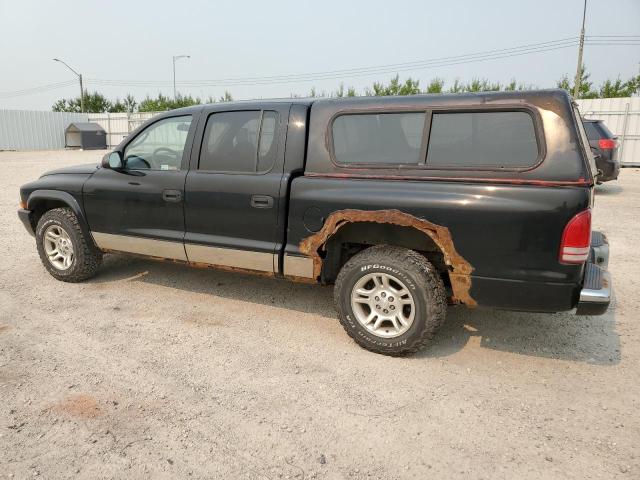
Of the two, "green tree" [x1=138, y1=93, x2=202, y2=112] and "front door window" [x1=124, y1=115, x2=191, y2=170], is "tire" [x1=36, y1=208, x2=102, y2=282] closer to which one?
"front door window" [x1=124, y1=115, x2=191, y2=170]

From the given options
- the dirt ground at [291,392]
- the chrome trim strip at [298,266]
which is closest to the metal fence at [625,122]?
the dirt ground at [291,392]

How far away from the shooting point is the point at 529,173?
2971 mm

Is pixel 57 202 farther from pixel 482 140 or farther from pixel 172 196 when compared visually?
pixel 482 140

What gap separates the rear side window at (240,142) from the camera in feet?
12.8

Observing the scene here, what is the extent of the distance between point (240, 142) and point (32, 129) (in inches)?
1420

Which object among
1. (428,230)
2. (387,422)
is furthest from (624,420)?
(428,230)

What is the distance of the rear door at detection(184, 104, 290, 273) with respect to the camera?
12.6 ft

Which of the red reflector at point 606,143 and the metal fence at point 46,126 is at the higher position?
the metal fence at point 46,126

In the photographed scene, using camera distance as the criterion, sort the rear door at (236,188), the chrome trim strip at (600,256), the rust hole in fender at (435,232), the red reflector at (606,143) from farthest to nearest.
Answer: the red reflector at (606,143)
the rear door at (236,188)
the chrome trim strip at (600,256)
the rust hole in fender at (435,232)

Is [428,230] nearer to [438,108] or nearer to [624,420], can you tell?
[438,108]

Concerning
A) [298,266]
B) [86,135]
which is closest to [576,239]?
[298,266]

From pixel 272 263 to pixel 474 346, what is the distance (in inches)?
68.4

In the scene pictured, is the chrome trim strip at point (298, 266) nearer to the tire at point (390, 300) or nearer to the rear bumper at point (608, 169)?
the tire at point (390, 300)

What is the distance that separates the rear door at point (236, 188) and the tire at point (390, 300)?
0.71 m
